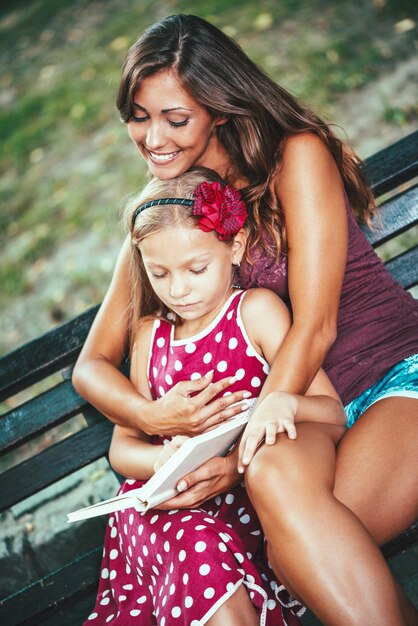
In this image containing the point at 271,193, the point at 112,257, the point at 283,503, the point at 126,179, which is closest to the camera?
the point at 283,503

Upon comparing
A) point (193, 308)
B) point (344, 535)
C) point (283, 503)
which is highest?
point (193, 308)

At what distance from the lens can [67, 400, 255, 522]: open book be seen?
7.28ft

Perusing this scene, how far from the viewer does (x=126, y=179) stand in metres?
6.48

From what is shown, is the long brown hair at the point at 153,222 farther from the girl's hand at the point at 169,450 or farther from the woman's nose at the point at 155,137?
the girl's hand at the point at 169,450

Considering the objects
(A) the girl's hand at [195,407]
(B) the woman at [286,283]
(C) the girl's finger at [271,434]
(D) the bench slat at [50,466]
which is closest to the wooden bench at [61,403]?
(D) the bench slat at [50,466]

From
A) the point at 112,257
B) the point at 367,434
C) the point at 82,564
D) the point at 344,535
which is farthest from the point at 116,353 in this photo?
the point at 112,257

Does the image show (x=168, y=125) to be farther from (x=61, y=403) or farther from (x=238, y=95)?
(x=61, y=403)

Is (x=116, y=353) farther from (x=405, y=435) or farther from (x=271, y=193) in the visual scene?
(x=405, y=435)

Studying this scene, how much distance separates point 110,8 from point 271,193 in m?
7.08

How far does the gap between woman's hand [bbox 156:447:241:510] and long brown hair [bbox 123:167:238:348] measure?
2.05 ft

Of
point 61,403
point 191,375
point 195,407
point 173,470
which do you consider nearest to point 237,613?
point 173,470

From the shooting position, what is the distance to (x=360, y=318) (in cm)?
282

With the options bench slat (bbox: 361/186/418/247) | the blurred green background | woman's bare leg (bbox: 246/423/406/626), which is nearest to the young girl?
woman's bare leg (bbox: 246/423/406/626)

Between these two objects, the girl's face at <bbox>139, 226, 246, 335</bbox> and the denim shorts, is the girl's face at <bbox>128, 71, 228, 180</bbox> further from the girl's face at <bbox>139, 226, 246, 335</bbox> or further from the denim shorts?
the denim shorts
